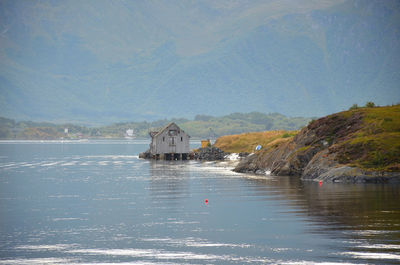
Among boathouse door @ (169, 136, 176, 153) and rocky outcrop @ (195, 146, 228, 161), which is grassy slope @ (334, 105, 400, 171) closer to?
rocky outcrop @ (195, 146, 228, 161)

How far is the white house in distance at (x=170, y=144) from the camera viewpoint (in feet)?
486

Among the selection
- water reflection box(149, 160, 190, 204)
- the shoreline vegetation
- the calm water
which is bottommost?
the calm water

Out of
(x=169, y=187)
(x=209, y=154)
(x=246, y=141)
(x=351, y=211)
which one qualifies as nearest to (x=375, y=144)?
(x=169, y=187)

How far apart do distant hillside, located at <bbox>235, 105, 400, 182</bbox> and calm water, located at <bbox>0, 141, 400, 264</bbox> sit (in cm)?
479

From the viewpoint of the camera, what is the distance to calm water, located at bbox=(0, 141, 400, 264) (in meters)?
30.2

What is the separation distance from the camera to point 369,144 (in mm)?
69000

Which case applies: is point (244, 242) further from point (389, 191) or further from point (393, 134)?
point (393, 134)

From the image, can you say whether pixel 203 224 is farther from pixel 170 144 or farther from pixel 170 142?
pixel 170 142

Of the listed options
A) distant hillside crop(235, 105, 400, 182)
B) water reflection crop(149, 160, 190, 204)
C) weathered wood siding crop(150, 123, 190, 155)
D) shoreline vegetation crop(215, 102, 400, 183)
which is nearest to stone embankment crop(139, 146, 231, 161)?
weathered wood siding crop(150, 123, 190, 155)

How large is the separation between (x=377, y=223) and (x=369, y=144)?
108 ft

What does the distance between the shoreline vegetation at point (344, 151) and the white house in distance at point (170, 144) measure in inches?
2217

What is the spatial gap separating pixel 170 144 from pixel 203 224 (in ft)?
358

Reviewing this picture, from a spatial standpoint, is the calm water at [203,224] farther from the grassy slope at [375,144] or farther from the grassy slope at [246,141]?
the grassy slope at [246,141]

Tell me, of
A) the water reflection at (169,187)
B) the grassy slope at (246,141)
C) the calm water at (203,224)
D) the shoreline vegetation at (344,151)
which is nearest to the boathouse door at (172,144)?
the grassy slope at (246,141)
